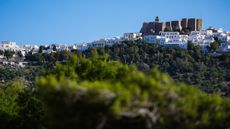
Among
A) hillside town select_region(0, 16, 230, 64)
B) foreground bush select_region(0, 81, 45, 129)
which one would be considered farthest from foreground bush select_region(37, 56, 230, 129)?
hillside town select_region(0, 16, 230, 64)

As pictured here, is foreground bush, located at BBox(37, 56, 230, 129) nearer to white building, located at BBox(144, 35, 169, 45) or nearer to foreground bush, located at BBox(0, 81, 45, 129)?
foreground bush, located at BBox(0, 81, 45, 129)

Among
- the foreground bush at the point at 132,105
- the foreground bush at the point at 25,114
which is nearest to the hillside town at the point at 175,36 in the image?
the foreground bush at the point at 25,114

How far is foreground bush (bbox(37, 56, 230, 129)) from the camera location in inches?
536

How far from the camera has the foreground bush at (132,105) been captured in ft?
44.7

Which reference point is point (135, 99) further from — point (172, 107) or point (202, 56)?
point (202, 56)

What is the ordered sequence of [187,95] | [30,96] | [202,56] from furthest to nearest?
[202,56] → [30,96] → [187,95]

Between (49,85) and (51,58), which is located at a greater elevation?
(49,85)

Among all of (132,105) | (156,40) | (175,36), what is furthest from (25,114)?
(175,36)

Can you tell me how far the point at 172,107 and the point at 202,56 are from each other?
6836 cm

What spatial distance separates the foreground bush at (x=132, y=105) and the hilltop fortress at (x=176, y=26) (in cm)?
11218

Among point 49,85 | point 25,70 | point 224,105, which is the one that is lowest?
point 25,70

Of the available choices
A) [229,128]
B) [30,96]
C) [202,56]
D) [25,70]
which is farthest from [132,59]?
[229,128]

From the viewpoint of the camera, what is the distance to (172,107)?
14.5 metres

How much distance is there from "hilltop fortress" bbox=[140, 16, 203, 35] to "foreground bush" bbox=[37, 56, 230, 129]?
11218 cm
